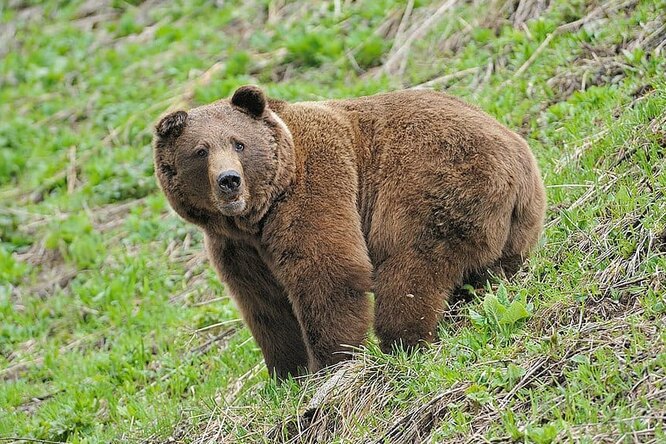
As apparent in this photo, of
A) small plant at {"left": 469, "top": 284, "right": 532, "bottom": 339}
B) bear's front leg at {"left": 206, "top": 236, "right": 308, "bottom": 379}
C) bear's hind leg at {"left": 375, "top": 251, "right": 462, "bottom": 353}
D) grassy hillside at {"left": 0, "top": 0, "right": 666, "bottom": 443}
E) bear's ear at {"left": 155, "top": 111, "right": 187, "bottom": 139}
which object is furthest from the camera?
bear's front leg at {"left": 206, "top": 236, "right": 308, "bottom": 379}

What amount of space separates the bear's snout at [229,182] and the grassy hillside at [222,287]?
1.30m

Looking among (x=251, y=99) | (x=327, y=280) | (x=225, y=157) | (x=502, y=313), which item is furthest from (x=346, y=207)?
(x=502, y=313)

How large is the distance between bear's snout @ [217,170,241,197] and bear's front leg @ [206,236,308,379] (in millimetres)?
556

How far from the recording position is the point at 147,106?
13.0 m

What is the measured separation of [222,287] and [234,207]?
3.32 meters

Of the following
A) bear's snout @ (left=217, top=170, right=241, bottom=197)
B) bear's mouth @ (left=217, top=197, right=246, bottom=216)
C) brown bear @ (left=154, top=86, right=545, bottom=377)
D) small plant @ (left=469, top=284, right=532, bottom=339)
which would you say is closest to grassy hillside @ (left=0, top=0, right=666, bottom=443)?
small plant @ (left=469, top=284, right=532, bottom=339)

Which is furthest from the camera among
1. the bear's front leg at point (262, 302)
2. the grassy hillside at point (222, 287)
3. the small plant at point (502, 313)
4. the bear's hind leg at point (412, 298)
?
the bear's front leg at point (262, 302)

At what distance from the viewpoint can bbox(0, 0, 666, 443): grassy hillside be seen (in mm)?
5359

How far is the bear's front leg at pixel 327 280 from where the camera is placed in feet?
20.4

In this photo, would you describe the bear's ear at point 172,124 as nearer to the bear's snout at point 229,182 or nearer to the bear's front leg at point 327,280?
the bear's snout at point 229,182

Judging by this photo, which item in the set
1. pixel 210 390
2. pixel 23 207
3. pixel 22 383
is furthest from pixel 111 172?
pixel 210 390

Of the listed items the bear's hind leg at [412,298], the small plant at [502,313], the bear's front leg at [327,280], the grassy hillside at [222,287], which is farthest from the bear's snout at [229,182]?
the small plant at [502,313]

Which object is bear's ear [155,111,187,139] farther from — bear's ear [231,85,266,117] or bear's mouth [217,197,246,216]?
bear's mouth [217,197,246,216]

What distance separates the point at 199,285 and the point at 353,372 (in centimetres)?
409
